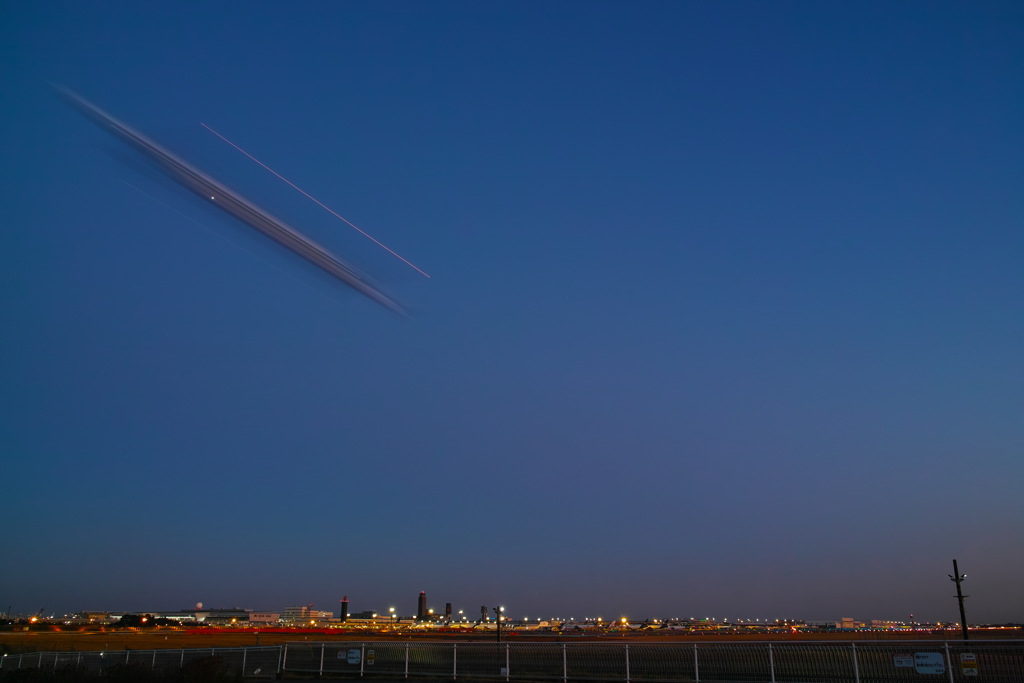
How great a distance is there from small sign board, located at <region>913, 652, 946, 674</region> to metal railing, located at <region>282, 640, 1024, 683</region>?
0.09 feet

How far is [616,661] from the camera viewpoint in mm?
27406

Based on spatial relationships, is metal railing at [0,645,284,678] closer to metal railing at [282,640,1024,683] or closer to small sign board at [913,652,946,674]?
metal railing at [282,640,1024,683]

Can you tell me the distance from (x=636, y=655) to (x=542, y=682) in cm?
364

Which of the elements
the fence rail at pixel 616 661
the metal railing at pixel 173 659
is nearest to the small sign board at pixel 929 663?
the fence rail at pixel 616 661

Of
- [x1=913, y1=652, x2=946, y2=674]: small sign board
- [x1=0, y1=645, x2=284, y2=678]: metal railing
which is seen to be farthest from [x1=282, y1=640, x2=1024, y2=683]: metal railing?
[x1=0, y1=645, x2=284, y2=678]: metal railing

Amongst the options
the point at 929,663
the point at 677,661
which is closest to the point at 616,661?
the point at 677,661

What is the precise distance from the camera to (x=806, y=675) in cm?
2383

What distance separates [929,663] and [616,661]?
1016cm

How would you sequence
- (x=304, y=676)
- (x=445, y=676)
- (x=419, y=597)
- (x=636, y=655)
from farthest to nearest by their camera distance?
1. (x=419, y=597)
2. (x=304, y=676)
3. (x=445, y=676)
4. (x=636, y=655)

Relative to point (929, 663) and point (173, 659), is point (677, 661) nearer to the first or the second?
point (929, 663)

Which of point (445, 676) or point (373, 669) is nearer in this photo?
point (445, 676)

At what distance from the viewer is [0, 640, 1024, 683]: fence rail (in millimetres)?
22422

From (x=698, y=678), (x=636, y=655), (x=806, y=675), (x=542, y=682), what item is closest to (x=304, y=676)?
(x=542, y=682)

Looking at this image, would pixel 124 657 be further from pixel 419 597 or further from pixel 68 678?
pixel 419 597
